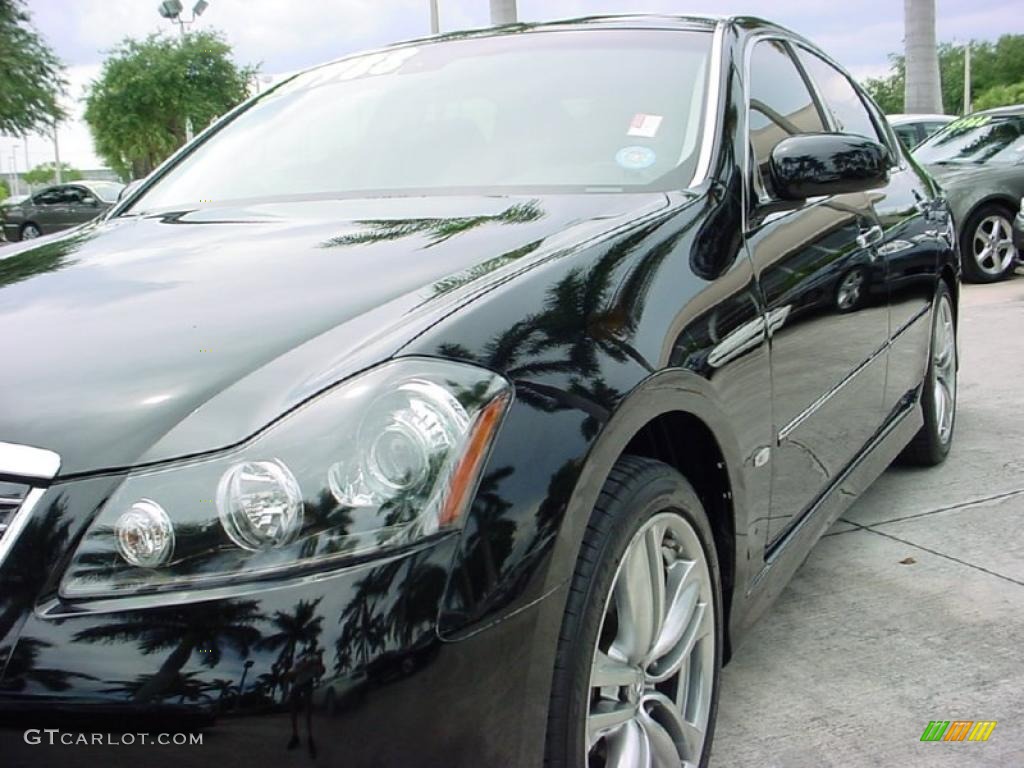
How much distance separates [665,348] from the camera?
6.29ft

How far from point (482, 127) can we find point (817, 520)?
1.33 meters

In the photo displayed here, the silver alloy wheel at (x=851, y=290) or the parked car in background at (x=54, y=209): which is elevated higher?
the parked car in background at (x=54, y=209)

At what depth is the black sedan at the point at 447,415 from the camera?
1314 millimetres

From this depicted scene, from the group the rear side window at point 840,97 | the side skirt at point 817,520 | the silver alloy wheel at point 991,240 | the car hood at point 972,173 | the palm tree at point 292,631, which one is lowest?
the side skirt at point 817,520

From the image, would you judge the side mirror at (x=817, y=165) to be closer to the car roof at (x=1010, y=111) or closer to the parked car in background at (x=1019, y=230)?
the parked car in background at (x=1019, y=230)

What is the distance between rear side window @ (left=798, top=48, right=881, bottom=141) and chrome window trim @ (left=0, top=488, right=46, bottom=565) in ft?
9.35

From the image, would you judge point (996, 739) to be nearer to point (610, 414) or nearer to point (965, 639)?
point (965, 639)

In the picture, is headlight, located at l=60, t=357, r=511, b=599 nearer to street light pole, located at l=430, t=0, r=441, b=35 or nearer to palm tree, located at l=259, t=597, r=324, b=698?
palm tree, located at l=259, t=597, r=324, b=698

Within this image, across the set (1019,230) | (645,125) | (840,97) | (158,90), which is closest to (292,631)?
(645,125)

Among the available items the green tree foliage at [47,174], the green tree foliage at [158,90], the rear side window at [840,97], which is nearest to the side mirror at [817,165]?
the rear side window at [840,97]

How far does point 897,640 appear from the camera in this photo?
288cm

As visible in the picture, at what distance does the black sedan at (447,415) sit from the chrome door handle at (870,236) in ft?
0.08

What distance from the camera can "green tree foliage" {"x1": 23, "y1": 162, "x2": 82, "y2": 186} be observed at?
86.3m

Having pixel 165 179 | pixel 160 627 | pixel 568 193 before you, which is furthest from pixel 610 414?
pixel 165 179
